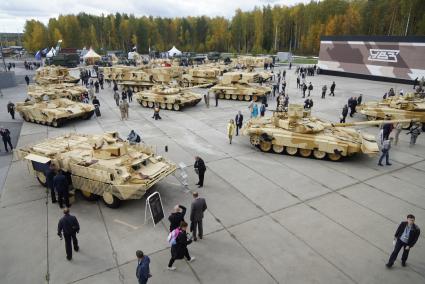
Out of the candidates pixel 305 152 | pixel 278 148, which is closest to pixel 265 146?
pixel 278 148

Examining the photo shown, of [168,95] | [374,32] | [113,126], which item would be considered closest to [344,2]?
[374,32]

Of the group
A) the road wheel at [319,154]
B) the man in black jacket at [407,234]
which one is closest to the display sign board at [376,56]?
the road wheel at [319,154]

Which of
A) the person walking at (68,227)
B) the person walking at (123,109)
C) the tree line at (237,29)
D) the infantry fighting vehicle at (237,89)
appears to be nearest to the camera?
the person walking at (68,227)

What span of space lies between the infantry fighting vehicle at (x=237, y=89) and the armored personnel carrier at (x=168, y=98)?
3.35 metres

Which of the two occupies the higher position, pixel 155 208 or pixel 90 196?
pixel 155 208

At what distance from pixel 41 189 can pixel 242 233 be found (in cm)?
776

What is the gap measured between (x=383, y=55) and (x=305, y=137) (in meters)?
30.0

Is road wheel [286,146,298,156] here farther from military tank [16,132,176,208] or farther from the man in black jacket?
the man in black jacket

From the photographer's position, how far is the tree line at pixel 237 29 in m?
73.4

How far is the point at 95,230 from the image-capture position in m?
9.38

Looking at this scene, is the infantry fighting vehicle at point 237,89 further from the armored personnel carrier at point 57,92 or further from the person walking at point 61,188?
the person walking at point 61,188

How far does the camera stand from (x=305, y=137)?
14648mm

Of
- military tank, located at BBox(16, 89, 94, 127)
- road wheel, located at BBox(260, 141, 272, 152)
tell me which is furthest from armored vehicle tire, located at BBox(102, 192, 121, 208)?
military tank, located at BBox(16, 89, 94, 127)

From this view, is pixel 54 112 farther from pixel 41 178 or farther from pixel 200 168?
pixel 200 168
